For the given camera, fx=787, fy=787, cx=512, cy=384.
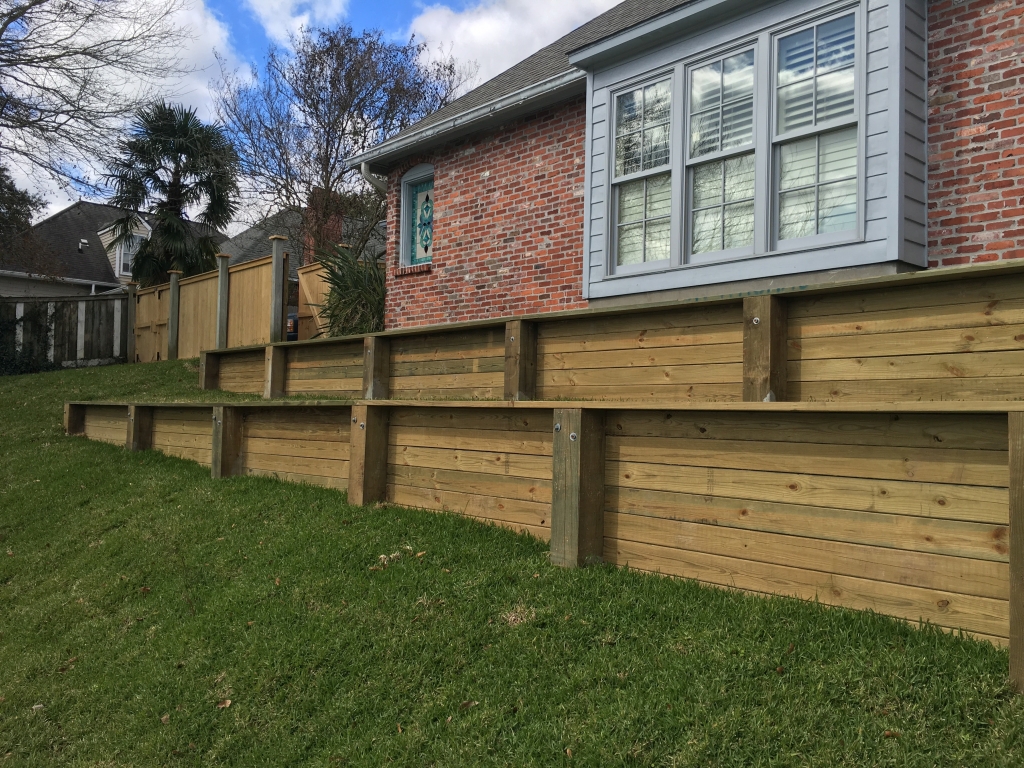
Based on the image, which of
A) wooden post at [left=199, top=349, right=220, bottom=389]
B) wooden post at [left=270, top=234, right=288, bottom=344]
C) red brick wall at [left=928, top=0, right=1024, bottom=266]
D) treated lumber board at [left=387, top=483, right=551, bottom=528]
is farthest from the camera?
wooden post at [left=270, top=234, right=288, bottom=344]

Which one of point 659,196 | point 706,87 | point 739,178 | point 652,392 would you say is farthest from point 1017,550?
point 706,87

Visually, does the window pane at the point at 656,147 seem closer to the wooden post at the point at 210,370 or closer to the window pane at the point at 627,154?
the window pane at the point at 627,154

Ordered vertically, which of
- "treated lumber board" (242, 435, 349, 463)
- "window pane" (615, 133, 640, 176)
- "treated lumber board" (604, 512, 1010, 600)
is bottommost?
"treated lumber board" (604, 512, 1010, 600)

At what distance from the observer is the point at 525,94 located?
8586mm

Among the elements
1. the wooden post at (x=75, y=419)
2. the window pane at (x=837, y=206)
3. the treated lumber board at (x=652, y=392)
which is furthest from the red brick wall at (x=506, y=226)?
the wooden post at (x=75, y=419)

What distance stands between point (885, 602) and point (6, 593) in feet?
20.1

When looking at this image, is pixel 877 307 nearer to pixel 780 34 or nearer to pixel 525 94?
pixel 780 34

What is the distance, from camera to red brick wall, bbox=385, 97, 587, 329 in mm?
8531

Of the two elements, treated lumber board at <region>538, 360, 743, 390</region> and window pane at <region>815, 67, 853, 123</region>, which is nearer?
treated lumber board at <region>538, 360, 743, 390</region>

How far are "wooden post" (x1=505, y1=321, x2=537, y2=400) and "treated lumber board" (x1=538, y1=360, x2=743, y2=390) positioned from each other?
0.10m

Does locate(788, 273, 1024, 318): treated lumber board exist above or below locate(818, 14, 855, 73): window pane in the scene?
below

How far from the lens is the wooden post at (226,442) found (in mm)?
7434

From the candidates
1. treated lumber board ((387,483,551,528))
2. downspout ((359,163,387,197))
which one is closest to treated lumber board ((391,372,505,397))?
treated lumber board ((387,483,551,528))

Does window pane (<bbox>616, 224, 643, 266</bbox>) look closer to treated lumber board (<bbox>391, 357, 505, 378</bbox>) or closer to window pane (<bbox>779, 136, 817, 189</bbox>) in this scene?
window pane (<bbox>779, 136, 817, 189</bbox>)
